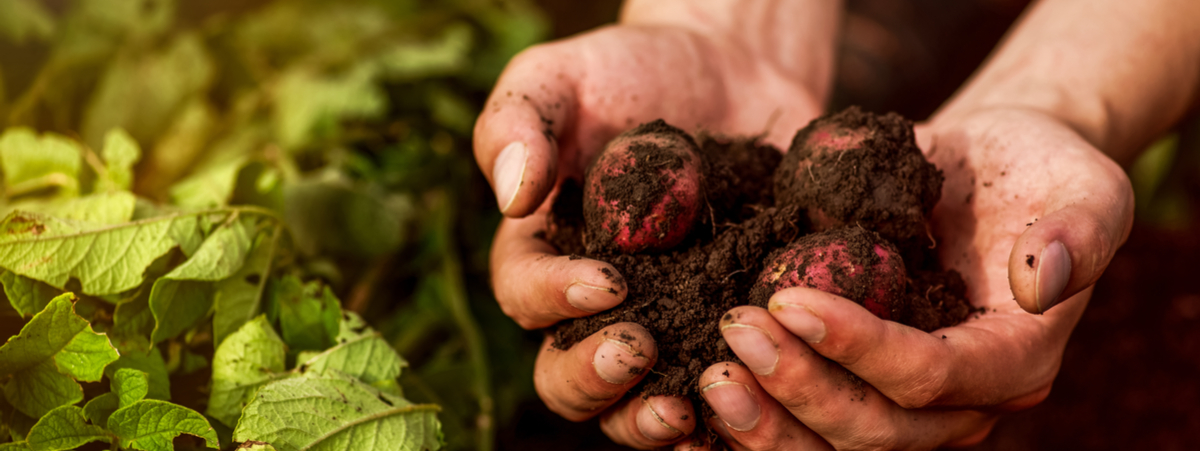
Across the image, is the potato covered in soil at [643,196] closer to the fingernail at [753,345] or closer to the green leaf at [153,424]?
the fingernail at [753,345]

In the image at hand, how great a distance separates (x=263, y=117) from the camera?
10.3 feet

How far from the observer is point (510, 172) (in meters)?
1.56

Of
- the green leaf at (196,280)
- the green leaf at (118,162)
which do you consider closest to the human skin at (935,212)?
the green leaf at (196,280)

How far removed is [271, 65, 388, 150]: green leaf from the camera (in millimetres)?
2838

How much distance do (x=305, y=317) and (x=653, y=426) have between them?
1.02 meters

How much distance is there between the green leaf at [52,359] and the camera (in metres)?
1.41

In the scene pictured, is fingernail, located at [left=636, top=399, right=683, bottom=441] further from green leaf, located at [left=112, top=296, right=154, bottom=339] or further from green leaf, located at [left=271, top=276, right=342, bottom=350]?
green leaf, located at [left=112, top=296, right=154, bottom=339]

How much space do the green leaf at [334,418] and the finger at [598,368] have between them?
35 cm

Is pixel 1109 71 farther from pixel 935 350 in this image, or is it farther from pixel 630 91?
pixel 630 91

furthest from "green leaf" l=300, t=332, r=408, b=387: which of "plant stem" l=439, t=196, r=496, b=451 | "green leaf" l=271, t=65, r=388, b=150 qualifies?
"green leaf" l=271, t=65, r=388, b=150

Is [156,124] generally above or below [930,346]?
above

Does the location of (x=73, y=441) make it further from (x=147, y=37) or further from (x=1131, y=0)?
(x=1131, y=0)

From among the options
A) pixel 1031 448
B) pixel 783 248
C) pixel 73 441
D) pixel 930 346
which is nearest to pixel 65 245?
pixel 73 441

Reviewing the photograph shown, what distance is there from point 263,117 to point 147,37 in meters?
0.58
